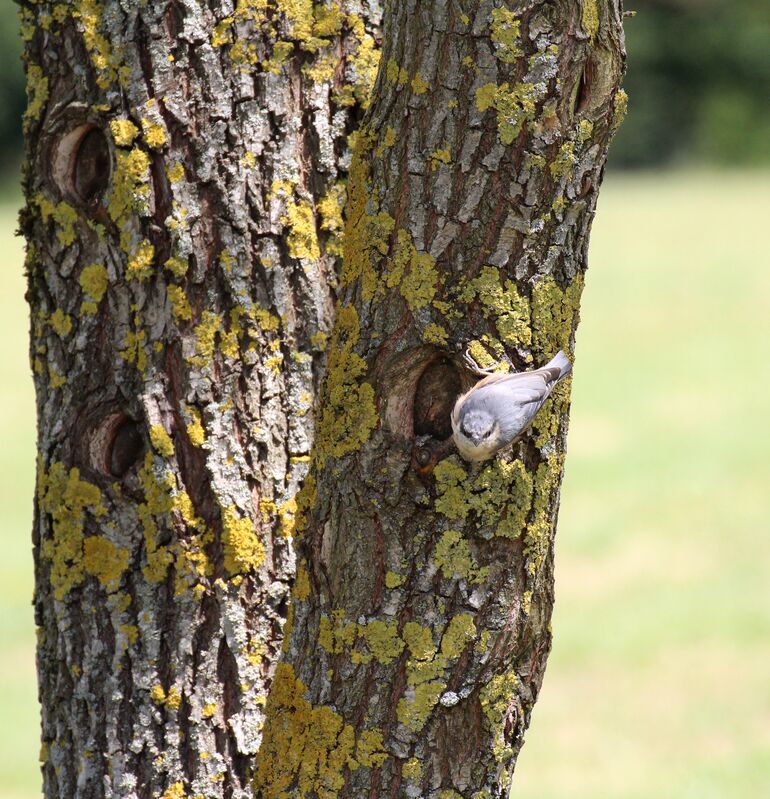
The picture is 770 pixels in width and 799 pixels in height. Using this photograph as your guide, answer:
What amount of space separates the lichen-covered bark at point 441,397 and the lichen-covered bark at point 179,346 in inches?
8.9

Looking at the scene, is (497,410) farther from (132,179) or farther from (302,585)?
(132,179)

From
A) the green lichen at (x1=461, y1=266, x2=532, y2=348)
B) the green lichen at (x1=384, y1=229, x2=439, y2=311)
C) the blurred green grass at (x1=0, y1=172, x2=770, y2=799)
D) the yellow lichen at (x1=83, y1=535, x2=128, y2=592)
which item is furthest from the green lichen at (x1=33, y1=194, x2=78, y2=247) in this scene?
the blurred green grass at (x1=0, y1=172, x2=770, y2=799)

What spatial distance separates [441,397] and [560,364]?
0.60 ft

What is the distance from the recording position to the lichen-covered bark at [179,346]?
1885 millimetres

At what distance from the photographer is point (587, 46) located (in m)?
1.56

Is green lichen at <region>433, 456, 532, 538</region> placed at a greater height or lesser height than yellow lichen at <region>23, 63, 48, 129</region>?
lesser

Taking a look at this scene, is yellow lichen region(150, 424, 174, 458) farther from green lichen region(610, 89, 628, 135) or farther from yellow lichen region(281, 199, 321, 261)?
green lichen region(610, 89, 628, 135)

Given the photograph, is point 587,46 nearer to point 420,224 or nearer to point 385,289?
point 420,224

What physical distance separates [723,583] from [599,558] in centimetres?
66

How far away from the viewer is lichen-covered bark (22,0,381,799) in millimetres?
1885

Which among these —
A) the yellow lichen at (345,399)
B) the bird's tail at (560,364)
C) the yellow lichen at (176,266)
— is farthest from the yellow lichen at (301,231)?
the bird's tail at (560,364)

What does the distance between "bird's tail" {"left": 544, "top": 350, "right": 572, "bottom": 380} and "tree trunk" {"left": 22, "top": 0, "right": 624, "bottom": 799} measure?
0.02 meters

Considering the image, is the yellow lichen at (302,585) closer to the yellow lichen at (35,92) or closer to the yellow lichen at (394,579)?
the yellow lichen at (394,579)

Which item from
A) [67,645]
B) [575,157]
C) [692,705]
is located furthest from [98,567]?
[692,705]
